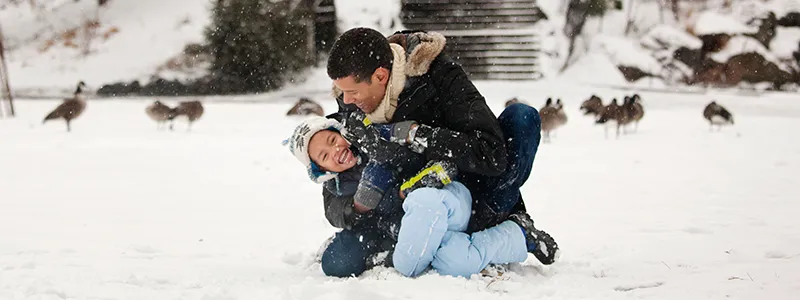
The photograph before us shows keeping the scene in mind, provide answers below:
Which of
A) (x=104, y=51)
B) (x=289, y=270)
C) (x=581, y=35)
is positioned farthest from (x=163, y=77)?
(x=289, y=270)

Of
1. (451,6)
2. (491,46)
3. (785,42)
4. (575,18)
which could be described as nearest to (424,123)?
(491,46)

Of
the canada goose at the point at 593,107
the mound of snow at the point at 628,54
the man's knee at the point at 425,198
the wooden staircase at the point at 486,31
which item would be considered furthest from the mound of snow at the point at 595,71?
the man's knee at the point at 425,198

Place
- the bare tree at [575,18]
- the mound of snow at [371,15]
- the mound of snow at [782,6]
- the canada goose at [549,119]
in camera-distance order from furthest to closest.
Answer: the bare tree at [575,18] < the mound of snow at [371,15] < the mound of snow at [782,6] < the canada goose at [549,119]

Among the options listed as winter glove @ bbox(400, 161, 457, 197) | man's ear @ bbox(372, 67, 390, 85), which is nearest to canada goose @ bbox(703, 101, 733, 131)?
winter glove @ bbox(400, 161, 457, 197)

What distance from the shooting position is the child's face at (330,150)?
3.51 meters

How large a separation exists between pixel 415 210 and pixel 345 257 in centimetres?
57

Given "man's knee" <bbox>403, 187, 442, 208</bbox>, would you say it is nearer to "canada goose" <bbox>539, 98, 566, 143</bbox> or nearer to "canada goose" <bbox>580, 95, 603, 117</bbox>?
"canada goose" <bbox>539, 98, 566, 143</bbox>

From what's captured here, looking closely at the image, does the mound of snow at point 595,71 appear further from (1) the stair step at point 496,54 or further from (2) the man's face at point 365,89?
(2) the man's face at point 365,89

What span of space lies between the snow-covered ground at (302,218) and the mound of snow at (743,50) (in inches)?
356

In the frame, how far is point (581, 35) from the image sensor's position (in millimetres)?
21781

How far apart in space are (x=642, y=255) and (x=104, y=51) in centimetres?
1985

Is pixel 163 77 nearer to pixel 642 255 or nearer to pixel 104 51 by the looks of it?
pixel 104 51

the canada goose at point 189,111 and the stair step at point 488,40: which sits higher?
the stair step at point 488,40

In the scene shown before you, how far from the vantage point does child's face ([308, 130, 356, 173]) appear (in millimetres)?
3506
